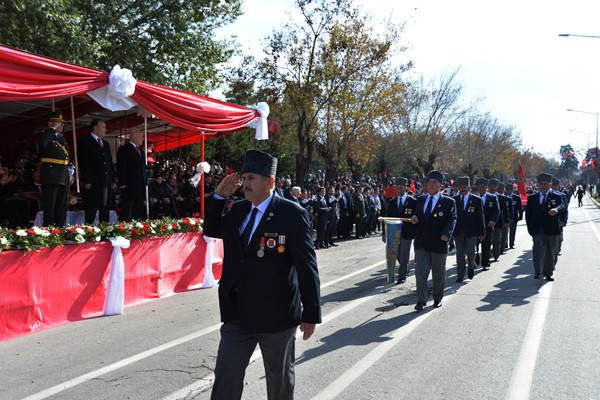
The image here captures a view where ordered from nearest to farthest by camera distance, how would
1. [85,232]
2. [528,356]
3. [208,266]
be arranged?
[528,356]
[85,232]
[208,266]

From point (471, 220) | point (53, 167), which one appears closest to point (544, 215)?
point (471, 220)

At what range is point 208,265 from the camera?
10031 millimetres

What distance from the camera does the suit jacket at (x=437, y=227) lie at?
8258 mm

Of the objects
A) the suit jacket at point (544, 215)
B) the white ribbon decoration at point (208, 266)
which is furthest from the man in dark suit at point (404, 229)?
the white ribbon decoration at point (208, 266)

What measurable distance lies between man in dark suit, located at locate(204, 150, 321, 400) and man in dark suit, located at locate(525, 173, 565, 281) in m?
8.76

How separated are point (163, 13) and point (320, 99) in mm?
6639

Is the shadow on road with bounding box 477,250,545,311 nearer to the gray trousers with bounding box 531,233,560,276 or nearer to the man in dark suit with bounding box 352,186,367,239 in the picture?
the gray trousers with bounding box 531,233,560,276

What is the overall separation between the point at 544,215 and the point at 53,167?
30.2ft

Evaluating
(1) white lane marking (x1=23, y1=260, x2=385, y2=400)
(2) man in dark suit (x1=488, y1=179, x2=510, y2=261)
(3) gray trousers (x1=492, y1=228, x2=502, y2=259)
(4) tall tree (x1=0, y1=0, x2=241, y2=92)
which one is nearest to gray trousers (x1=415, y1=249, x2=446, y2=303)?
(1) white lane marking (x1=23, y1=260, x2=385, y2=400)

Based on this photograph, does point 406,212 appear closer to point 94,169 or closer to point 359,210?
point 94,169

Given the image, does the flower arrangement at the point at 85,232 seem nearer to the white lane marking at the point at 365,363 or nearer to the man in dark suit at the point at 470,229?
the white lane marking at the point at 365,363

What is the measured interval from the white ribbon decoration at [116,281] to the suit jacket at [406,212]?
201 inches

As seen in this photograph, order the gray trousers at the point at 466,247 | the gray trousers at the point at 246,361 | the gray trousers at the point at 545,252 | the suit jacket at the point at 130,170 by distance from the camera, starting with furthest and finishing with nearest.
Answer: the gray trousers at the point at 466,247 → the gray trousers at the point at 545,252 → the suit jacket at the point at 130,170 → the gray trousers at the point at 246,361

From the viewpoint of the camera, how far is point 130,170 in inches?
392
